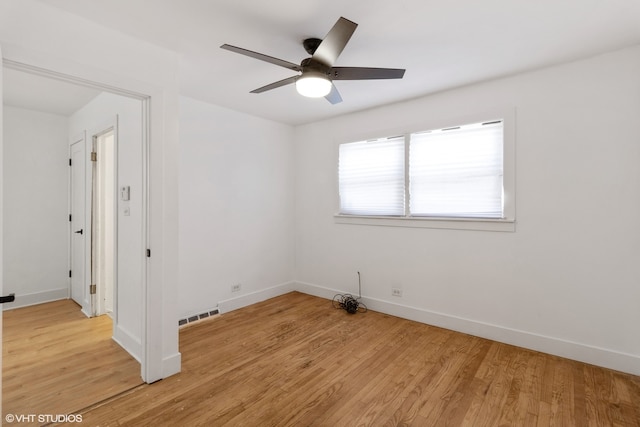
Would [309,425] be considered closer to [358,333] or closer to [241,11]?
[358,333]

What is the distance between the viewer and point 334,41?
1.80 metres

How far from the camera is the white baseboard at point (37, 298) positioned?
3969 millimetres

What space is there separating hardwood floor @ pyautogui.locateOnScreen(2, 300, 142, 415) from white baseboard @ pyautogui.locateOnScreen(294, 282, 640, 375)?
2704 millimetres

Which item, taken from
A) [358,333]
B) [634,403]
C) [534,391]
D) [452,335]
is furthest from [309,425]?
[634,403]

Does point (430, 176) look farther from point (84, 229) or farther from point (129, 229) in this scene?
point (84, 229)

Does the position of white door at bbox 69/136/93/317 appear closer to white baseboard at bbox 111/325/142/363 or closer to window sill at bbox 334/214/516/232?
white baseboard at bbox 111/325/142/363

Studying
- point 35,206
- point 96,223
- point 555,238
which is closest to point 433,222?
point 555,238

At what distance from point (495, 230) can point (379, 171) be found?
1.49m

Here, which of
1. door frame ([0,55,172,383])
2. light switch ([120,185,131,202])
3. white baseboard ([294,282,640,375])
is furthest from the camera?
light switch ([120,185,131,202])

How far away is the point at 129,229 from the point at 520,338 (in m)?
3.83

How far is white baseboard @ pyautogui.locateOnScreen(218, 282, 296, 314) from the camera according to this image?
3824mm

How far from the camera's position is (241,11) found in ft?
6.39

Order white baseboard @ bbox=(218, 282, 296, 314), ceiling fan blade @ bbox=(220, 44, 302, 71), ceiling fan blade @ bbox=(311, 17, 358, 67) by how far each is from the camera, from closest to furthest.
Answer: ceiling fan blade @ bbox=(311, 17, 358, 67)
ceiling fan blade @ bbox=(220, 44, 302, 71)
white baseboard @ bbox=(218, 282, 296, 314)

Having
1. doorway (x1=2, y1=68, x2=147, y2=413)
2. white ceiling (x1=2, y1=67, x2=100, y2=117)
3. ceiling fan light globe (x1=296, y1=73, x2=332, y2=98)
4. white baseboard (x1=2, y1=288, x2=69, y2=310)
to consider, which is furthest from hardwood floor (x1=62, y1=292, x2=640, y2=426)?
white ceiling (x1=2, y1=67, x2=100, y2=117)
